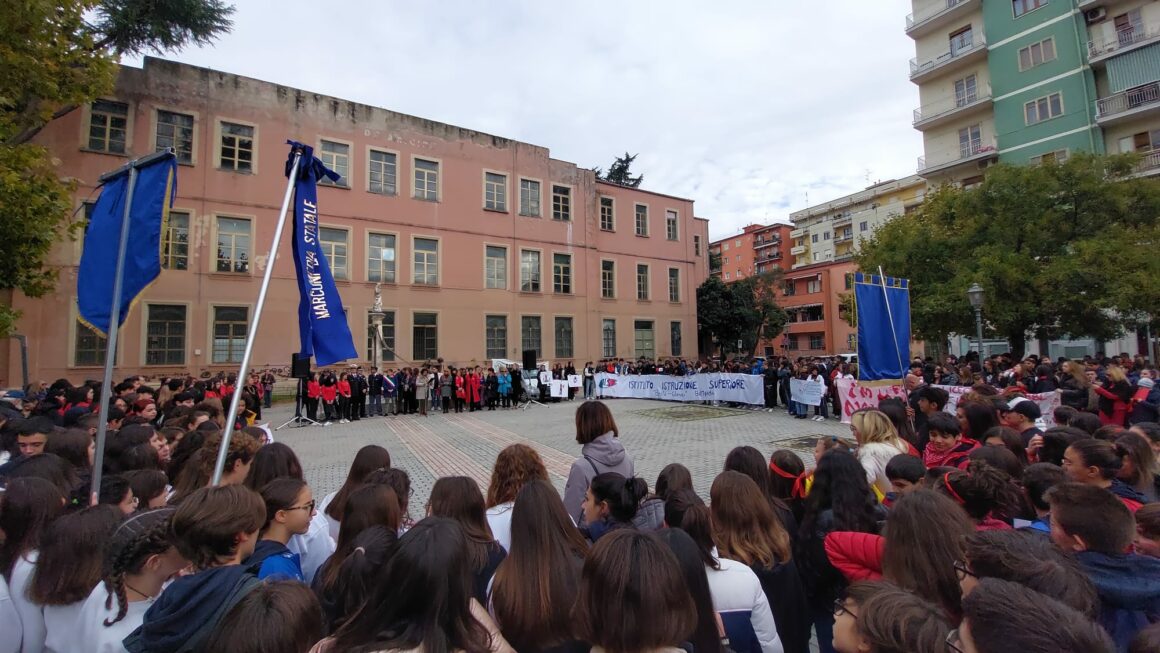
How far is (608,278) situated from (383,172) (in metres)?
14.2

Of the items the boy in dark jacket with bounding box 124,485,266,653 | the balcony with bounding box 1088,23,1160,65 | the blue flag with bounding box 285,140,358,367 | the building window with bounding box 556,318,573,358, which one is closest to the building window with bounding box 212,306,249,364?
the building window with bounding box 556,318,573,358

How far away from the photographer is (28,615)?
234 cm

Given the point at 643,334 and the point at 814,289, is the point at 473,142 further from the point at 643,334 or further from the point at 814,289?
the point at 814,289

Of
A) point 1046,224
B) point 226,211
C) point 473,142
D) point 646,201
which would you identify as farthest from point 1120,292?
point 226,211

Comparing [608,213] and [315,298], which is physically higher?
[608,213]

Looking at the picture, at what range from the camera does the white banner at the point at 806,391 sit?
50.2ft

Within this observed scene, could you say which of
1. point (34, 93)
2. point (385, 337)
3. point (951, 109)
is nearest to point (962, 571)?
point (34, 93)

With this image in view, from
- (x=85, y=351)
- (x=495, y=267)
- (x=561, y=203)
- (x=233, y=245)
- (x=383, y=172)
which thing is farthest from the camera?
(x=561, y=203)

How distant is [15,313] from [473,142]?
21513mm

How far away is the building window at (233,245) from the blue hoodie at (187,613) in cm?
2541

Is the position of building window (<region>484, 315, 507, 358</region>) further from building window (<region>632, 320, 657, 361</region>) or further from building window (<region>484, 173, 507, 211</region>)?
building window (<region>632, 320, 657, 361</region>)

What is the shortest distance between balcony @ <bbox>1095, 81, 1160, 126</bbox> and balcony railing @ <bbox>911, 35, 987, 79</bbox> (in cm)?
717

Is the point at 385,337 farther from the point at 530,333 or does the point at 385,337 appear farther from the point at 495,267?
the point at 530,333

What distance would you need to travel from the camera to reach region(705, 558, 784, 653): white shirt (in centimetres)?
244
